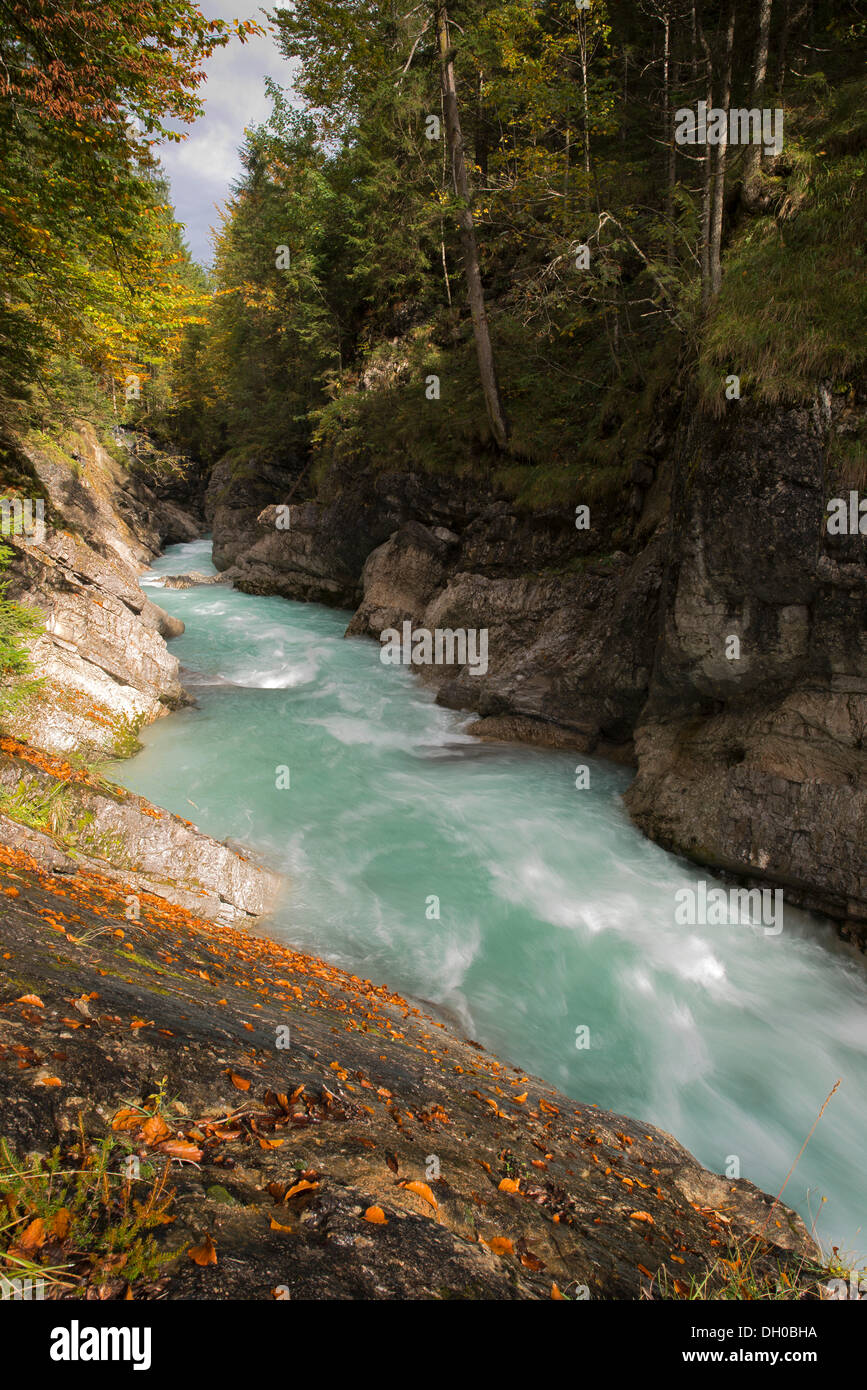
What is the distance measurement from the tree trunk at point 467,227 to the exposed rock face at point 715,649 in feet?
9.94

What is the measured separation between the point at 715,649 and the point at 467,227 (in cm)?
1095

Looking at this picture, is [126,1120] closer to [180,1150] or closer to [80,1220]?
[180,1150]

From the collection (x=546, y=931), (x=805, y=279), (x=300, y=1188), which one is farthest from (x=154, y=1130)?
(x=805, y=279)

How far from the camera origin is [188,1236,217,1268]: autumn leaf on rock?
5.44 ft

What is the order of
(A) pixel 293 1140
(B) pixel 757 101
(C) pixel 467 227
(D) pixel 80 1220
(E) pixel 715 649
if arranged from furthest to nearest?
(C) pixel 467 227 → (B) pixel 757 101 → (E) pixel 715 649 → (A) pixel 293 1140 → (D) pixel 80 1220

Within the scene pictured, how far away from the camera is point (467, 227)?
13000 millimetres

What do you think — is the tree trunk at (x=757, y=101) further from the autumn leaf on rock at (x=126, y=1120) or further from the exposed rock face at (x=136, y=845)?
the autumn leaf on rock at (x=126, y=1120)

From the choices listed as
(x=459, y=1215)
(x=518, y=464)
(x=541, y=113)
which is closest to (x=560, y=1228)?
(x=459, y=1215)

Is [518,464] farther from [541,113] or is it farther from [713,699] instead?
[713,699]

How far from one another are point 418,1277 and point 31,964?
89.2 inches

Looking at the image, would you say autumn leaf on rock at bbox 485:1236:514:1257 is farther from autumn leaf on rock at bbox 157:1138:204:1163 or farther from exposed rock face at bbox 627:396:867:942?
exposed rock face at bbox 627:396:867:942

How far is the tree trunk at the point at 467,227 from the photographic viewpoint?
12.2m

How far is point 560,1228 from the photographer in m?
2.67

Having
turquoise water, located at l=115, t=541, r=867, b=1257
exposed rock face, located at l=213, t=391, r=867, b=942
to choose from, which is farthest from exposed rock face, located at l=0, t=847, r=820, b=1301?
exposed rock face, located at l=213, t=391, r=867, b=942
